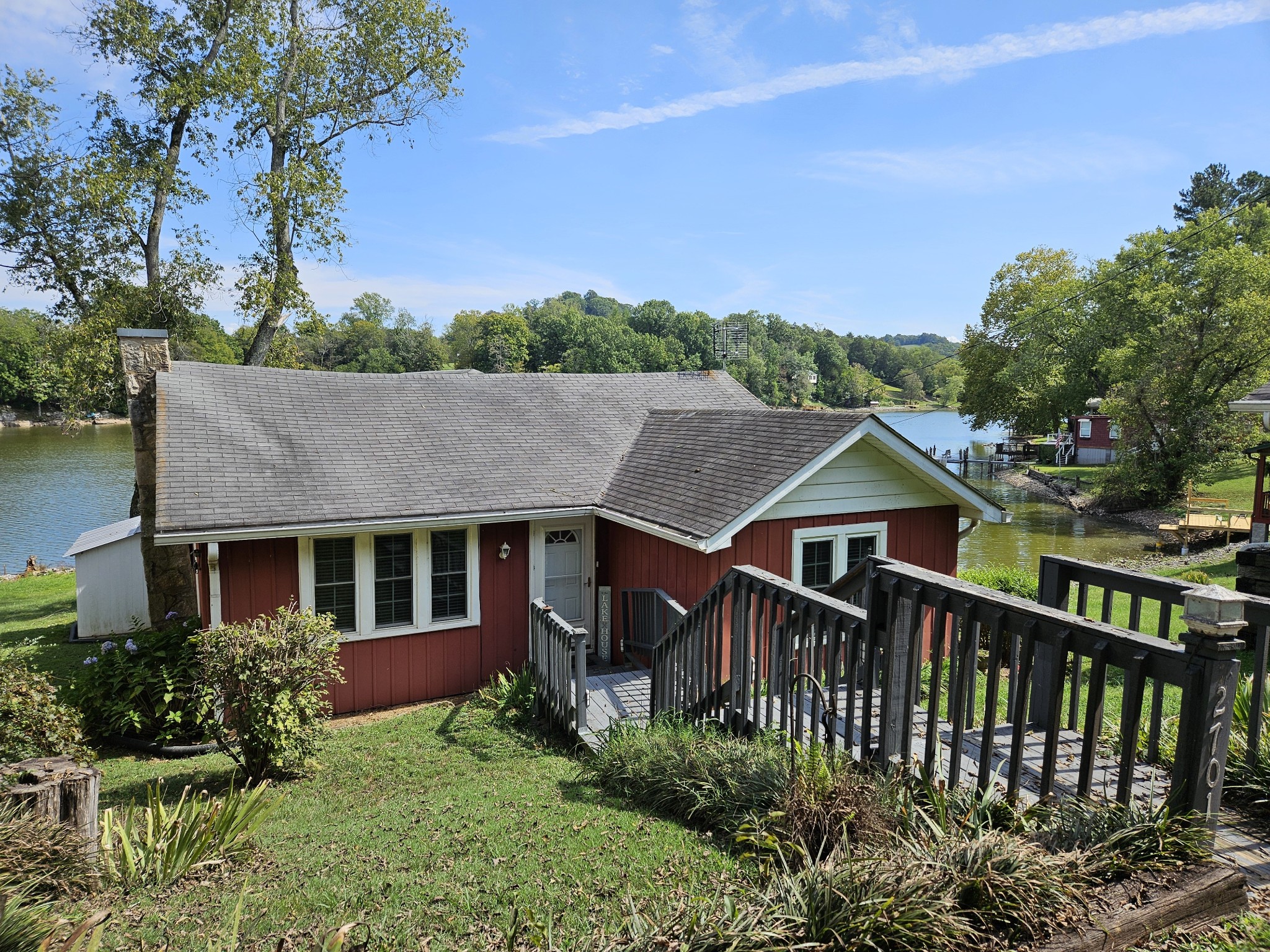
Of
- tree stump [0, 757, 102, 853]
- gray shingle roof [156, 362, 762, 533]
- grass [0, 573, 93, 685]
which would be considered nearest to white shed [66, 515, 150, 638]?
grass [0, 573, 93, 685]

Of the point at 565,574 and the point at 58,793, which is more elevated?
the point at 58,793

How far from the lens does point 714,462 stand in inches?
408

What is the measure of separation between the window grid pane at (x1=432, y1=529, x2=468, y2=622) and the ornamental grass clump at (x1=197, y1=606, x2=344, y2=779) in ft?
10.1

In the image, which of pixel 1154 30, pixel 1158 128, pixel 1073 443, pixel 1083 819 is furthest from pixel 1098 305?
pixel 1083 819

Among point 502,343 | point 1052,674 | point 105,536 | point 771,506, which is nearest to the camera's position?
point 1052,674

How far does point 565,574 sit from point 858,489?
461cm

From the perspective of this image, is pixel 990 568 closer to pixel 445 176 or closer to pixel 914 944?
pixel 914 944

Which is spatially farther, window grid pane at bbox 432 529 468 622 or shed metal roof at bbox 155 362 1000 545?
window grid pane at bbox 432 529 468 622

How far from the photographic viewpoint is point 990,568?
40.4 ft

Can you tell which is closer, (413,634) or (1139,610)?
(1139,610)

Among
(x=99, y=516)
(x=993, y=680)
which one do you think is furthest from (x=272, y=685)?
(x=99, y=516)

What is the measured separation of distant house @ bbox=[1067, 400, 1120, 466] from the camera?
4547 cm

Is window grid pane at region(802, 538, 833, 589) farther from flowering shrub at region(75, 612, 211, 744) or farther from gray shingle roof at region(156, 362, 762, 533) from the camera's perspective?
flowering shrub at region(75, 612, 211, 744)

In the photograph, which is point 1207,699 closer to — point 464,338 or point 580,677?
point 580,677
